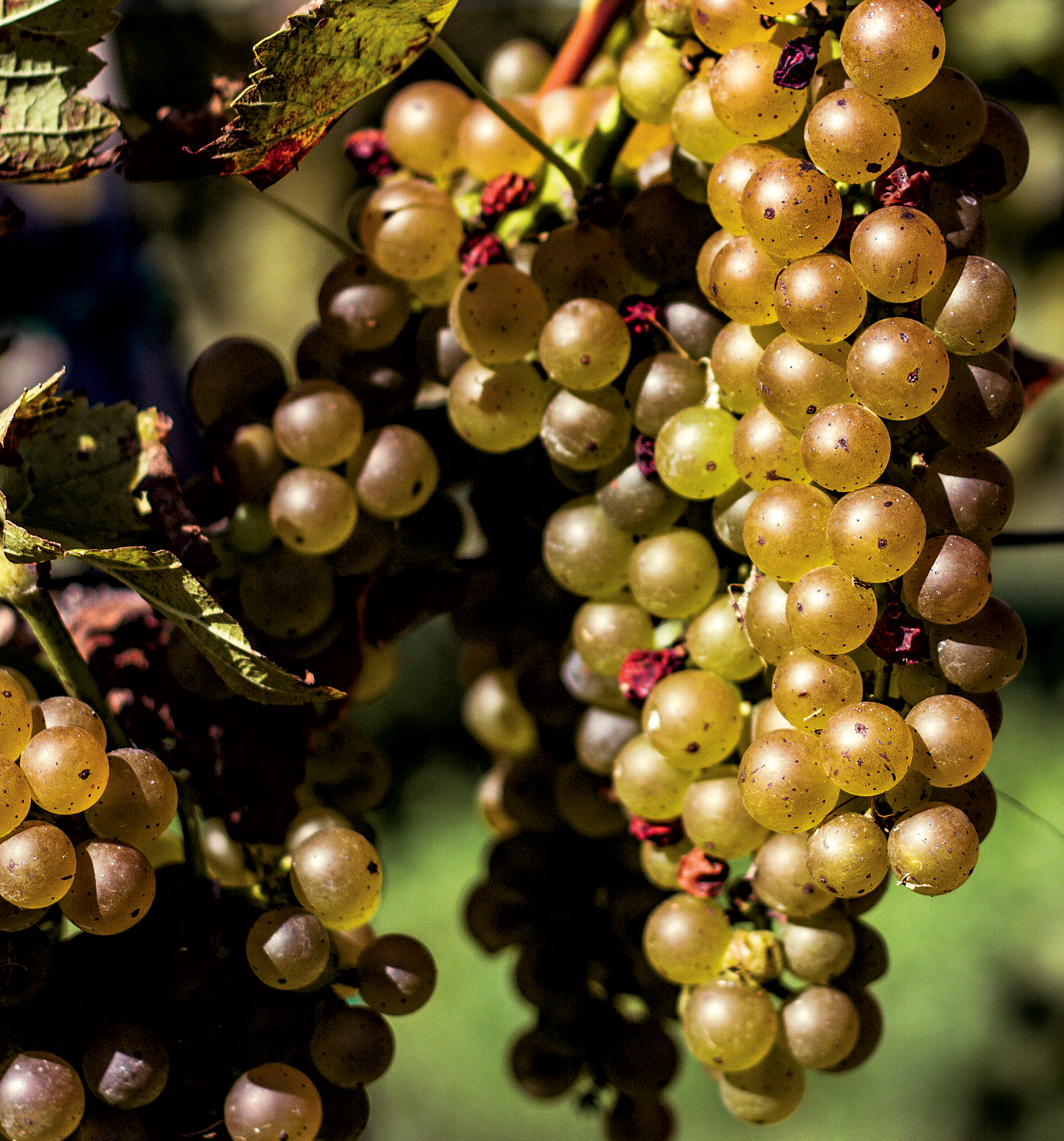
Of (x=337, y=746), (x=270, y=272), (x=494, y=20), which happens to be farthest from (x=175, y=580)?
(x=270, y=272)

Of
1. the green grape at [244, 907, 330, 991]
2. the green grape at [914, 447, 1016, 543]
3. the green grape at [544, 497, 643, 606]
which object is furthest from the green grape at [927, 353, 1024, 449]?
the green grape at [244, 907, 330, 991]

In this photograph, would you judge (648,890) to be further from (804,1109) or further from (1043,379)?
(804,1109)

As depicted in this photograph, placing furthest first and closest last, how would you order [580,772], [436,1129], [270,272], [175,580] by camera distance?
[270,272] < [436,1129] < [580,772] < [175,580]

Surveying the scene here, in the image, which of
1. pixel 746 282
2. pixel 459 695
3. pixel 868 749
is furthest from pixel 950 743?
pixel 459 695

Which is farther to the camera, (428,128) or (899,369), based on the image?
(428,128)

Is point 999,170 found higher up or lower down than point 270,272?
higher up

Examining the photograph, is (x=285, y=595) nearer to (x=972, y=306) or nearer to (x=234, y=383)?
(x=234, y=383)
